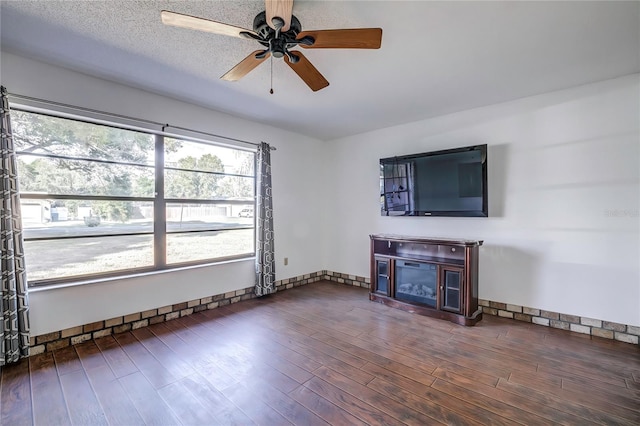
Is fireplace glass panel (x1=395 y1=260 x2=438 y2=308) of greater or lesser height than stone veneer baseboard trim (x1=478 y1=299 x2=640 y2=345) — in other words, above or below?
above

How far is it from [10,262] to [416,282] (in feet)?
13.4

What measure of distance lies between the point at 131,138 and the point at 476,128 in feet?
13.6

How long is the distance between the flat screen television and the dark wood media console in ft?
1.51

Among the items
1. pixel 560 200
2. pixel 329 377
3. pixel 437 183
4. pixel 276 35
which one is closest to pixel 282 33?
pixel 276 35

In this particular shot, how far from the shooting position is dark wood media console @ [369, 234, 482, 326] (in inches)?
125

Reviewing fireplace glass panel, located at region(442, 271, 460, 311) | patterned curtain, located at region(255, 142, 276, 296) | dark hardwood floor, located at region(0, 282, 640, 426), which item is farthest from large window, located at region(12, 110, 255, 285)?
fireplace glass panel, located at region(442, 271, 460, 311)

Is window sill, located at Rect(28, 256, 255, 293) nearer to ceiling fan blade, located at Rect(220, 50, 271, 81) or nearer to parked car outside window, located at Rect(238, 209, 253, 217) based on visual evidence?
parked car outside window, located at Rect(238, 209, 253, 217)

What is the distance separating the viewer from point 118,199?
299cm

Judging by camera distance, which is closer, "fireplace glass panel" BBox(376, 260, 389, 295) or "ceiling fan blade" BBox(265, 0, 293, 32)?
"ceiling fan blade" BBox(265, 0, 293, 32)

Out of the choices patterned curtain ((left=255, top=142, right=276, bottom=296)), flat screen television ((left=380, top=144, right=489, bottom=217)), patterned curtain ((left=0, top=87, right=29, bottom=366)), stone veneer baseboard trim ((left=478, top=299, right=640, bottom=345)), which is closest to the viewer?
patterned curtain ((left=0, top=87, right=29, bottom=366))

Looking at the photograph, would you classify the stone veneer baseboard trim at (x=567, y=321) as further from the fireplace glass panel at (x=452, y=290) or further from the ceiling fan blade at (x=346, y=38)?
the ceiling fan blade at (x=346, y=38)

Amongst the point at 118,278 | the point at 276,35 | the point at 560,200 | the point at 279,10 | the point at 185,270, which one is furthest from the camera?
the point at 185,270

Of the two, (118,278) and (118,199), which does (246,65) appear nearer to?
(118,199)

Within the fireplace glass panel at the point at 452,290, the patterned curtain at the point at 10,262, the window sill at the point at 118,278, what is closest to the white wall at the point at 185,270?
the window sill at the point at 118,278
